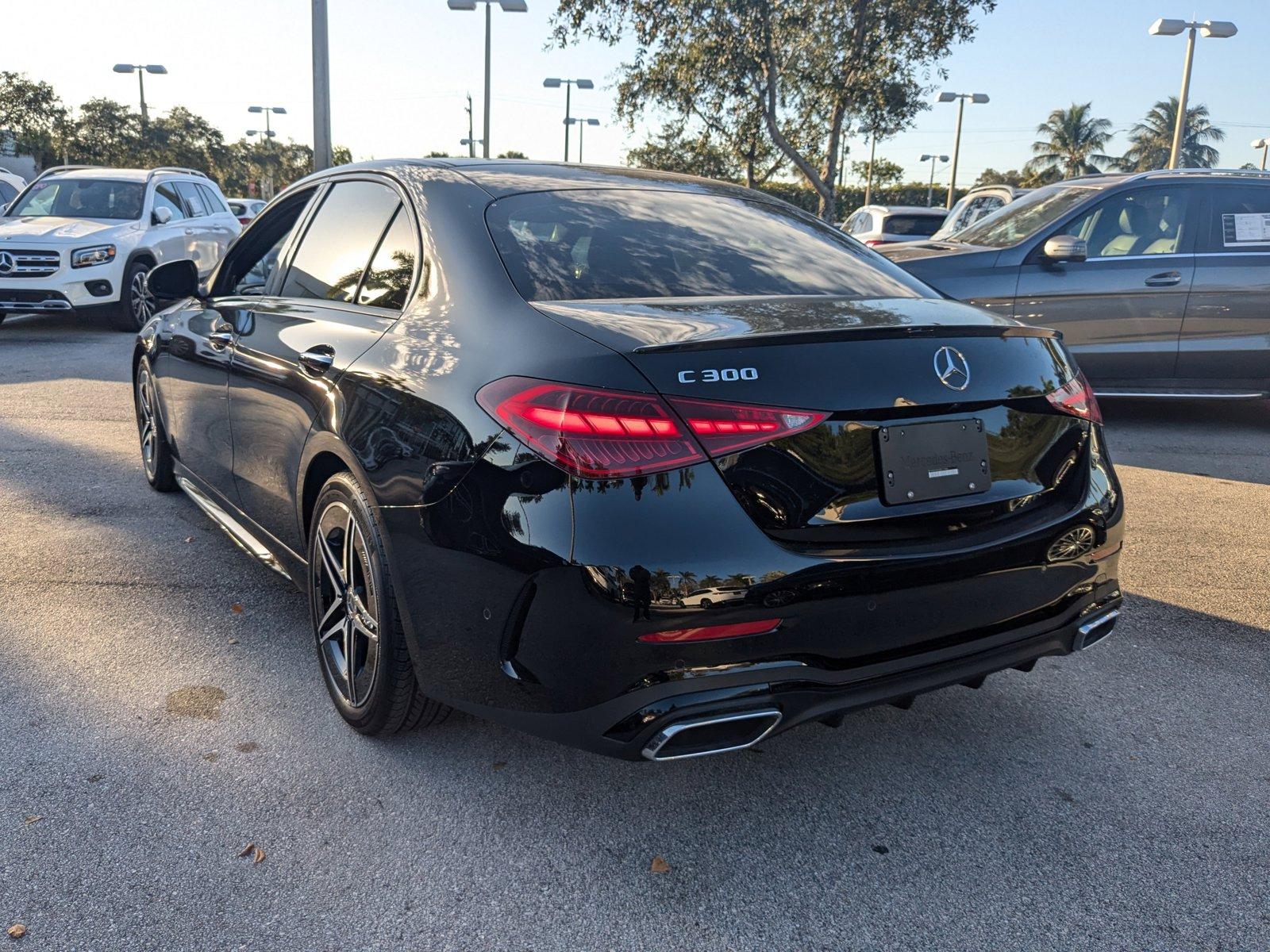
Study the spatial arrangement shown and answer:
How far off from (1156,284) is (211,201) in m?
12.0

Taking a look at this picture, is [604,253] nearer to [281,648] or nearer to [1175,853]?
[281,648]

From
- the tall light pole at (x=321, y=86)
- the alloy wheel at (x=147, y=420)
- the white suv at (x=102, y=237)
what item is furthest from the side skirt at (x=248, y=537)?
the tall light pole at (x=321, y=86)

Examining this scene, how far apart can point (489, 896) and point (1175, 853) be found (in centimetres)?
156

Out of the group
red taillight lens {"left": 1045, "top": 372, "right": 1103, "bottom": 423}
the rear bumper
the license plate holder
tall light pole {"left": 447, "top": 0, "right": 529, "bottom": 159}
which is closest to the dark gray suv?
red taillight lens {"left": 1045, "top": 372, "right": 1103, "bottom": 423}

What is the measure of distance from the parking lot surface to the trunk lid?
76 cm

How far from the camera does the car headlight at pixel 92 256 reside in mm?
11828

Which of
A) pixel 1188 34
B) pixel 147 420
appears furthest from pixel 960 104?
pixel 147 420

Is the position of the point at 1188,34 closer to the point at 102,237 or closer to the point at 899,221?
the point at 899,221

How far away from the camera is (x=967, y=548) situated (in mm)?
2436

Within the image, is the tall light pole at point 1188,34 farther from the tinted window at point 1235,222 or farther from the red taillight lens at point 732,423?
the red taillight lens at point 732,423

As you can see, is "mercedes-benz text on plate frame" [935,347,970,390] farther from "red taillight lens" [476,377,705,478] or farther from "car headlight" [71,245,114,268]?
"car headlight" [71,245,114,268]

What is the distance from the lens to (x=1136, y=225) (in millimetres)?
7633

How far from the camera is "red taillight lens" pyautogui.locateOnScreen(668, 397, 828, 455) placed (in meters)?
2.20

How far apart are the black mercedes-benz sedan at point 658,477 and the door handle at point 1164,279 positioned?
16.6ft
